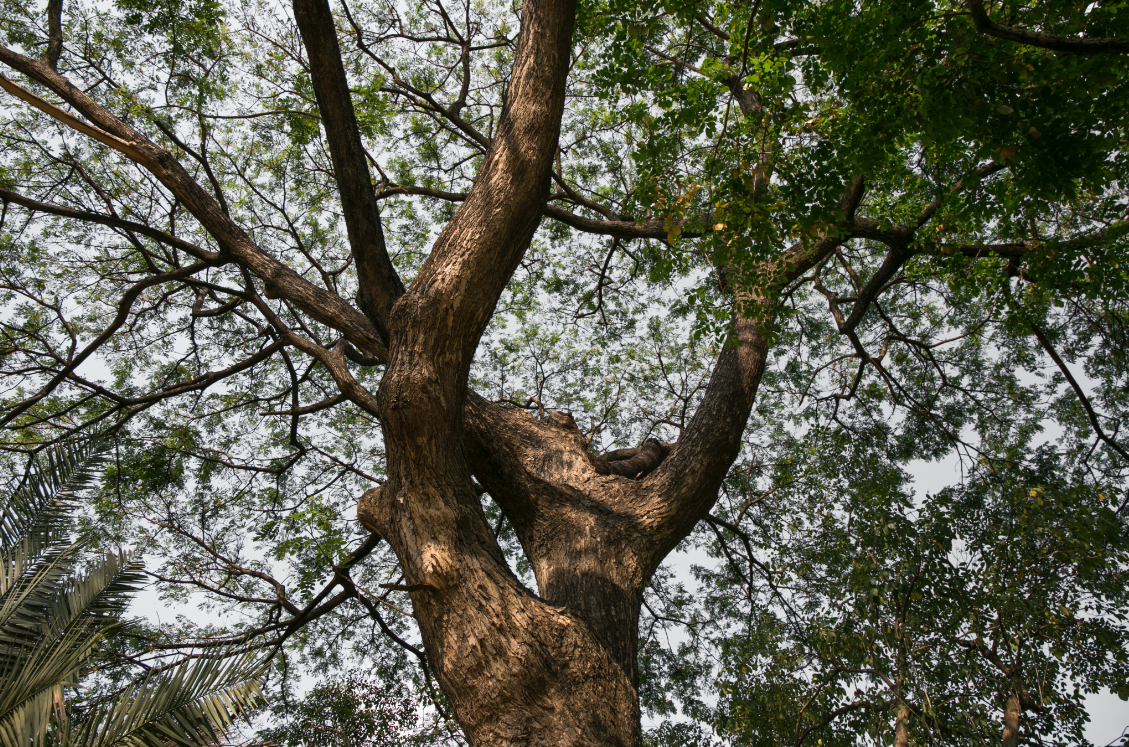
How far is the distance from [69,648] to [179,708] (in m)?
0.84

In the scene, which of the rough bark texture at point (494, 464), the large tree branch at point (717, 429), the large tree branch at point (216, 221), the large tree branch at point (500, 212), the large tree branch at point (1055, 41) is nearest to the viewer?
the large tree branch at point (1055, 41)

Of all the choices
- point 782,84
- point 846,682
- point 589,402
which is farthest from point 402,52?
point 846,682

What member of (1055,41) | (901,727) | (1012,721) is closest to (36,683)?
(901,727)

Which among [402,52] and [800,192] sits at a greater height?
[402,52]

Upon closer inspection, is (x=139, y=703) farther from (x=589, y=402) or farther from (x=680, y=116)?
(x=589, y=402)

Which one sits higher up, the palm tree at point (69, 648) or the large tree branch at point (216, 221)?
the large tree branch at point (216, 221)

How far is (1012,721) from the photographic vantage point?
4.09m

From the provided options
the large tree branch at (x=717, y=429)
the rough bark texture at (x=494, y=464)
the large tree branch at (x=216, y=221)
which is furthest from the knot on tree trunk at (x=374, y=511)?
the large tree branch at (x=717, y=429)

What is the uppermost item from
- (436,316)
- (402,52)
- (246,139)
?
(402,52)

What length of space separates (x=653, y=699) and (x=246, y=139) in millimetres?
7841

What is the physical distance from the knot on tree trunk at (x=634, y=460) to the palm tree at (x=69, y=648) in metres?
2.70

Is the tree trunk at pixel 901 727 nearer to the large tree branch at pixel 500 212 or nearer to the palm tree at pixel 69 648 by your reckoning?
the large tree branch at pixel 500 212

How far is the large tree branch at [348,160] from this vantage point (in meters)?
3.04

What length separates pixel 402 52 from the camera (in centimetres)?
643
